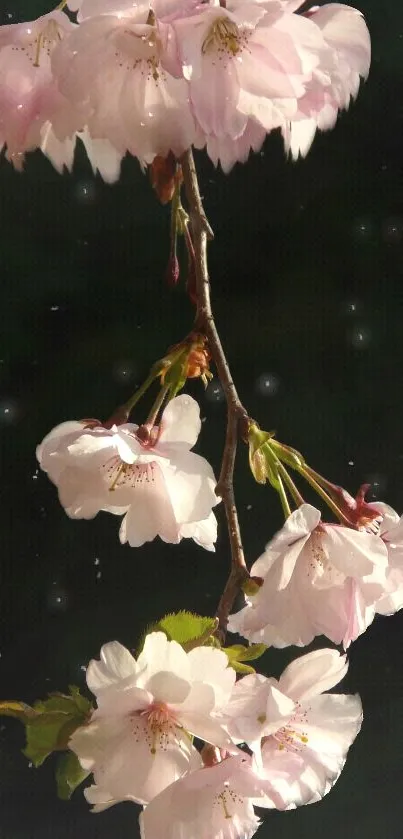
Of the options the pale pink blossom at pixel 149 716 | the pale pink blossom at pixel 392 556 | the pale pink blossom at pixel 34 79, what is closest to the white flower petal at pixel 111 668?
the pale pink blossom at pixel 149 716

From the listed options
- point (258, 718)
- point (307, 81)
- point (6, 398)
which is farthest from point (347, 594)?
point (6, 398)

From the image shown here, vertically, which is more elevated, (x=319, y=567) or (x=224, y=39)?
(x=224, y=39)

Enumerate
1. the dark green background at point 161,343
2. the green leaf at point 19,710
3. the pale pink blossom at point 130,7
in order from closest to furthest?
the pale pink blossom at point 130,7, the green leaf at point 19,710, the dark green background at point 161,343

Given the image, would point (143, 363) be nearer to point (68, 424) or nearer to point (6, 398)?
point (6, 398)

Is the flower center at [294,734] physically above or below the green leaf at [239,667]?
below

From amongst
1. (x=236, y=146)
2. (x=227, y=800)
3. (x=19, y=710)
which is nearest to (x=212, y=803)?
(x=227, y=800)

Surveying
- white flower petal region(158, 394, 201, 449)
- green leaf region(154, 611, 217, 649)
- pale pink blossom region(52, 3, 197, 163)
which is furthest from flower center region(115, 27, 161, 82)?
green leaf region(154, 611, 217, 649)

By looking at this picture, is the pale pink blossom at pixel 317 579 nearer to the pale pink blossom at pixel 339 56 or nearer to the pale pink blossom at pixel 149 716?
the pale pink blossom at pixel 149 716

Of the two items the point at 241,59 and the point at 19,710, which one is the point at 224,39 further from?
the point at 19,710
